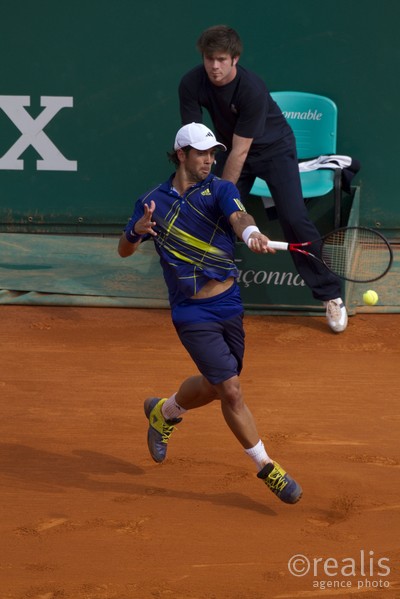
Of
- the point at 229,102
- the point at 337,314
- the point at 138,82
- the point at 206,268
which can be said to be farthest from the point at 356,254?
the point at 206,268

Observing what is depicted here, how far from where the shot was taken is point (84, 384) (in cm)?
680

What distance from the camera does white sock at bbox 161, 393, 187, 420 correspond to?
544cm

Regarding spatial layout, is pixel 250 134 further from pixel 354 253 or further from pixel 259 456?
pixel 259 456

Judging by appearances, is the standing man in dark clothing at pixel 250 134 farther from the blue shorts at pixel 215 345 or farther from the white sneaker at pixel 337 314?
the blue shorts at pixel 215 345

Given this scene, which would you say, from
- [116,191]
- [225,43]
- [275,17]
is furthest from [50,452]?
[275,17]

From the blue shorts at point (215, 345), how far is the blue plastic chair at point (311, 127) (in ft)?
10.4

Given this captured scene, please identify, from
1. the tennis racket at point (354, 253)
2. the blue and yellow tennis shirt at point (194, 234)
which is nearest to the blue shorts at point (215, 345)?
the blue and yellow tennis shirt at point (194, 234)

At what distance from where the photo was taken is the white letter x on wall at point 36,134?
8.51 metres

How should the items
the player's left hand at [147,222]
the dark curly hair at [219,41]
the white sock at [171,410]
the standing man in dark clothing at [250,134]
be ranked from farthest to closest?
the standing man in dark clothing at [250,134]
the dark curly hair at [219,41]
the white sock at [171,410]
the player's left hand at [147,222]

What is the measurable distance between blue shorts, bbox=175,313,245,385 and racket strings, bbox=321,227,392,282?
2.41 meters

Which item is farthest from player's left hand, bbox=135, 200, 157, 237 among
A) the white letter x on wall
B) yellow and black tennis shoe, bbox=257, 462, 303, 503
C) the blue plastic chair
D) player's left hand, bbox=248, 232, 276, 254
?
the white letter x on wall

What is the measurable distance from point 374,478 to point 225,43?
2.91 meters

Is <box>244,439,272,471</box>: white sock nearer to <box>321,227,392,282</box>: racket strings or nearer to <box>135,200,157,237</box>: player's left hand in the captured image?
<box>135,200,157,237</box>: player's left hand

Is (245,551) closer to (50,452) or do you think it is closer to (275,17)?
(50,452)
